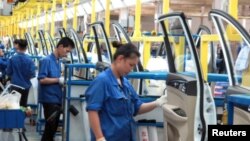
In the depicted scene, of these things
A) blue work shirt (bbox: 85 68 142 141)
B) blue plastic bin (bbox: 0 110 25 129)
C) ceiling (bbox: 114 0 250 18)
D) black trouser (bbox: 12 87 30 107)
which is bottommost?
black trouser (bbox: 12 87 30 107)

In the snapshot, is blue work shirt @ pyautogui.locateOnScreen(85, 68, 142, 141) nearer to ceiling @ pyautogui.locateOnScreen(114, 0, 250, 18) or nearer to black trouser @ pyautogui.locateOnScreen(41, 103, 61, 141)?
black trouser @ pyautogui.locateOnScreen(41, 103, 61, 141)

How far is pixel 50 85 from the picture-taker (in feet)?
25.3

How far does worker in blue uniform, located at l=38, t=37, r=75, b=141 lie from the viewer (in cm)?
762

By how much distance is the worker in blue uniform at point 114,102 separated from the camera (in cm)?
425

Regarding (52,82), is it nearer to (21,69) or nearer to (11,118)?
(11,118)

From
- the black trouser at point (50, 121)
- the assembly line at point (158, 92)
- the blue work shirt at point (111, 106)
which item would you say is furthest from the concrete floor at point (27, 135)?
the blue work shirt at point (111, 106)

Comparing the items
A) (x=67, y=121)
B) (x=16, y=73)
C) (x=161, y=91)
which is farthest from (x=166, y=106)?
(x=16, y=73)

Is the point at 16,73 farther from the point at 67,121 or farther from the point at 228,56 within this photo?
the point at 228,56

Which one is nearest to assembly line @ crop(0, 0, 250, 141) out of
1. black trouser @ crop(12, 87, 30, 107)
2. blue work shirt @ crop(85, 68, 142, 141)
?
blue work shirt @ crop(85, 68, 142, 141)

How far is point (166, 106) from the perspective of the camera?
477 centimetres

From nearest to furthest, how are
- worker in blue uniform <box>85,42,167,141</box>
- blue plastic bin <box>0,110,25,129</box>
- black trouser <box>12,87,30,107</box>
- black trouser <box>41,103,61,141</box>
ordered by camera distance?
worker in blue uniform <box>85,42,167,141</box>
blue plastic bin <box>0,110,25,129</box>
black trouser <box>41,103,61,141</box>
black trouser <box>12,87,30,107</box>

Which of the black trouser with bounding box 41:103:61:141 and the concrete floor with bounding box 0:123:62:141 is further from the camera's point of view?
Result: the black trouser with bounding box 41:103:61:141

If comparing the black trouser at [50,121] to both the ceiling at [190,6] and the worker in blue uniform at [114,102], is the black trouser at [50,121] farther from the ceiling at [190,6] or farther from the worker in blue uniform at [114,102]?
the worker in blue uniform at [114,102]

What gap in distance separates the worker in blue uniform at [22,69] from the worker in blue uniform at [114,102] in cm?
495
